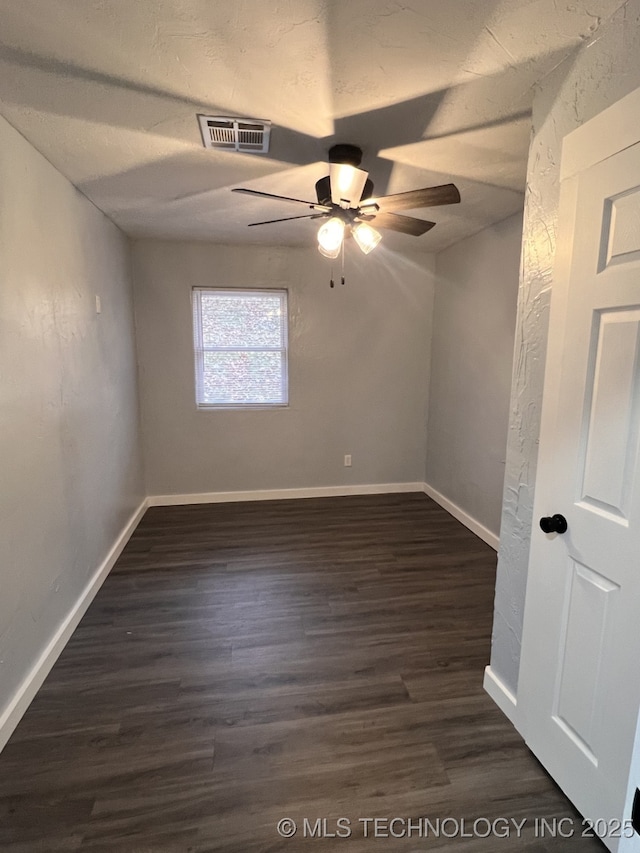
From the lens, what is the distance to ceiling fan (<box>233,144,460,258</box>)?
186 cm

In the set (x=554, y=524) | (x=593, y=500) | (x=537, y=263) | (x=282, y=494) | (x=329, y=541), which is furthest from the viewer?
(x=282, y=494)

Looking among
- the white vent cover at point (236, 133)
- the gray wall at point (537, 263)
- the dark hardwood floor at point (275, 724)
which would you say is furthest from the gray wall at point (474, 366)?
the white vent cover at point (236, 133)

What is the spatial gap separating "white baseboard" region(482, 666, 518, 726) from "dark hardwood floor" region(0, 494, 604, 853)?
4 centimetres

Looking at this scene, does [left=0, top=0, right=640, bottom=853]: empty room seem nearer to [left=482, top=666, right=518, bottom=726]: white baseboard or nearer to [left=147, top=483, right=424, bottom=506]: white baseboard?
[left=482, top=666, right=518, bottom=726]: white baseboard

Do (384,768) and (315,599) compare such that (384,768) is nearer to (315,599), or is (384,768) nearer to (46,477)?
(315,599)

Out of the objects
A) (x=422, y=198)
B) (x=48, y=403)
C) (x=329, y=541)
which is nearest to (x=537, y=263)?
(x=422, y=198)

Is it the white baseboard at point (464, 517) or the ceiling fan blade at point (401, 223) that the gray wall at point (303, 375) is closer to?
the white baseboard at point (464, 517)

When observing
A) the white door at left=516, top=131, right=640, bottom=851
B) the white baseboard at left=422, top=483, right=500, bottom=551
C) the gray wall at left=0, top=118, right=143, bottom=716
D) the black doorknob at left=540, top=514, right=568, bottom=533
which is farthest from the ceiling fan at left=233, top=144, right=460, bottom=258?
the white baseboard at left=422, top=483, right=500, bottom=551

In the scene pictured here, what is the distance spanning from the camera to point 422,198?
1.93 m

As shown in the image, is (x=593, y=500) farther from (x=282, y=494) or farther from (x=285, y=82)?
(x=282, y=494)

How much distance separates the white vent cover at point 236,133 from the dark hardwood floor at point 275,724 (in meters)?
2.46

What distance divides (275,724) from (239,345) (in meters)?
3.15

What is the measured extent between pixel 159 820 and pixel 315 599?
1341 mm

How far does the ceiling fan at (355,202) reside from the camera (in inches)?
73.4
